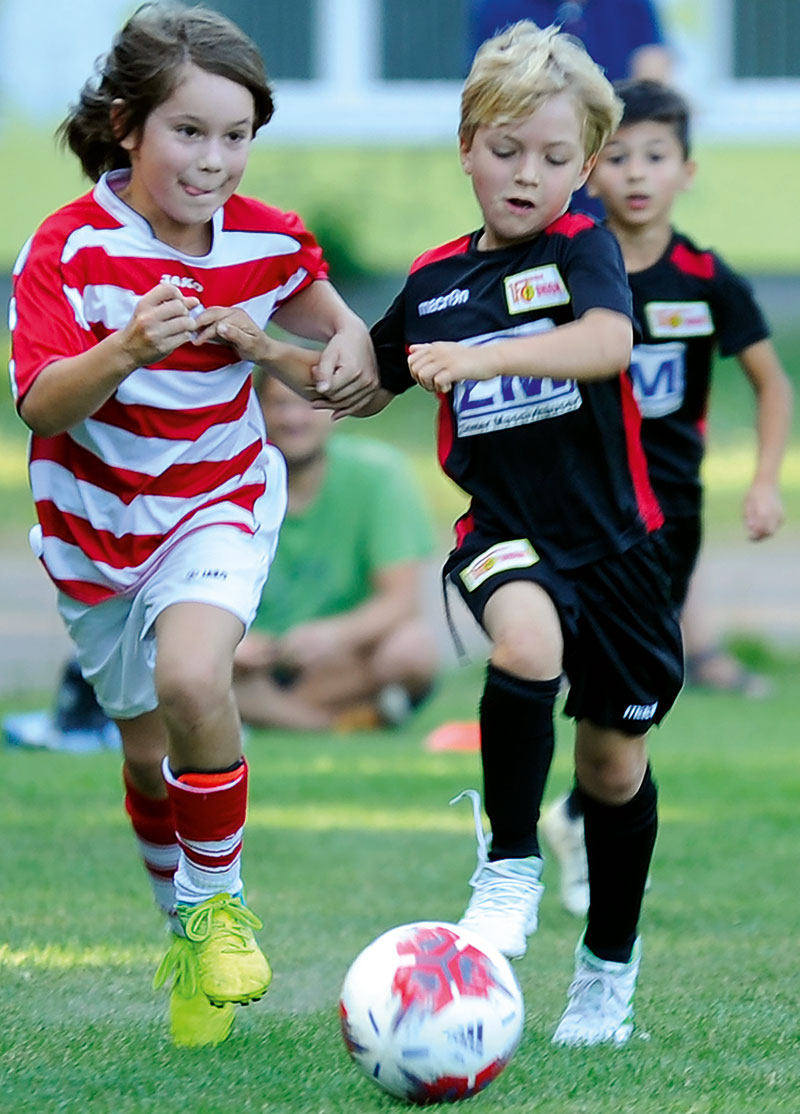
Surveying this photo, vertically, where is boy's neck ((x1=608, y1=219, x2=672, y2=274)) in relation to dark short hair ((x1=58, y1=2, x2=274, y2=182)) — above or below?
below

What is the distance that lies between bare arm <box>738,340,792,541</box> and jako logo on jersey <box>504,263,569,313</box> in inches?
59.8

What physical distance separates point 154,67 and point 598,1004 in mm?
1948

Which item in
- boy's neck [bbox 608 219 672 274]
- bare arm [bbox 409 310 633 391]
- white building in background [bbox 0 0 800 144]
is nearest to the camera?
bare arm [bbox 409 310 633 391]

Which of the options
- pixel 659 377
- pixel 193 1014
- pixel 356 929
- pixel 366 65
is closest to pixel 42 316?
pixel 193 1014

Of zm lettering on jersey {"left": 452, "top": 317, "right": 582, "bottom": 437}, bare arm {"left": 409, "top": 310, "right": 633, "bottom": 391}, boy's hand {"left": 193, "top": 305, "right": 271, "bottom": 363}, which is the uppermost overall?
bare arm {"left": 409, "top": 310, "right": 633, "bottom": 391}

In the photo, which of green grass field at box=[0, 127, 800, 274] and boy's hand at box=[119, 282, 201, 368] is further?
green grass field at box=[0, 127, 800, 274]

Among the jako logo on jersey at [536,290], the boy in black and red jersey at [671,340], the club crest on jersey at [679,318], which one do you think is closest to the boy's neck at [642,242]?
the boy in black and red jersey at [671,340]

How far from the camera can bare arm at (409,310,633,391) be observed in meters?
3.50

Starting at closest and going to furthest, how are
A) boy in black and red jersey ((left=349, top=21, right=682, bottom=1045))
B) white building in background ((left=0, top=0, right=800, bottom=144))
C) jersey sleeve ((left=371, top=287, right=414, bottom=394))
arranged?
boy in black and red jersey ((left=349, top=21, right=682, bottom=1045)) < jersey sleeve ((left=371, top=287, right=414, bottom=394)) < white building in background ((left=0, top=0, right=800, bottom=144))

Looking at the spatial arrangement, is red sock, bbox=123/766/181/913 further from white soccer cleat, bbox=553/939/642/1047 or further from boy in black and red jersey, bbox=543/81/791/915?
boy in black and red jersey, bbox=543/81/791/915

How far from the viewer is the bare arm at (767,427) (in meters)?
5.13

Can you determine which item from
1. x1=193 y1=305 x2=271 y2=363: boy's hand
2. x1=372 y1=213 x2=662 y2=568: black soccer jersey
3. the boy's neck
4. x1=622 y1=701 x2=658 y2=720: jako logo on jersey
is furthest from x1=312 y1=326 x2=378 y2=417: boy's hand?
the boy's neck

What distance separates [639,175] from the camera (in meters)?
5.15

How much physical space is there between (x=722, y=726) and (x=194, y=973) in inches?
182
